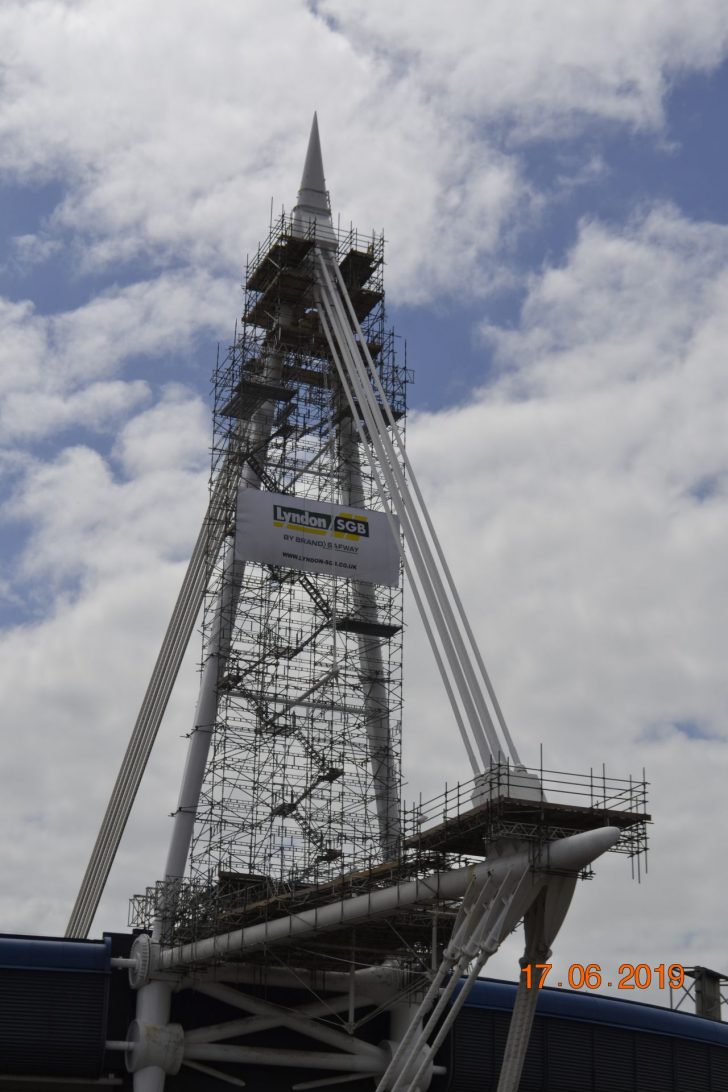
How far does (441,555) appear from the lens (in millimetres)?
52188

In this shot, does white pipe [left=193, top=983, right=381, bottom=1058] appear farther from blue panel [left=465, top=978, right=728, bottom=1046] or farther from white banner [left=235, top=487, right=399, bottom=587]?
white banner [left=235, top=487, right=399, bottom=587]

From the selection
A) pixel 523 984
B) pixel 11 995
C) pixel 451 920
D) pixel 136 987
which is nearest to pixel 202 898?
pixel 136 987

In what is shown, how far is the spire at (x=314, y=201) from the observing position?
78812 mm

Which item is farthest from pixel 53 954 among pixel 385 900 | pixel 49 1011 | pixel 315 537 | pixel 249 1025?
pixel 315 537

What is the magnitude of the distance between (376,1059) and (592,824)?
20.6m

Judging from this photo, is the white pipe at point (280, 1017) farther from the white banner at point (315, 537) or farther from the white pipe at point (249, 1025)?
the white banner at point (315, 537)

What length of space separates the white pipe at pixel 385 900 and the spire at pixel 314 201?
3768cm

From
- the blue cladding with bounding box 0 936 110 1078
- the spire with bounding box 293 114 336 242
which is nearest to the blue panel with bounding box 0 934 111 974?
the blue cladding with bounding box 0 936 110 1078

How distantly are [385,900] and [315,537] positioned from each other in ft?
89.3

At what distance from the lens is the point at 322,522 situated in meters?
71.8

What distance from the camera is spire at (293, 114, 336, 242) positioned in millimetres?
78812

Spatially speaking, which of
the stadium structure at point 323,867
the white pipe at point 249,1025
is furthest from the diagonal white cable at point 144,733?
the white pipe at point 249,1025

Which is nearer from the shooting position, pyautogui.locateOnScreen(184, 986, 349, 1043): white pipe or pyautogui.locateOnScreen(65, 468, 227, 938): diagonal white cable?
pyautogui.locateOnScreen(184, 986, 349, 1043): white pipe

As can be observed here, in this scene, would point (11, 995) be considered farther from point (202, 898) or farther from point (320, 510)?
point (320, 510)
